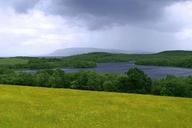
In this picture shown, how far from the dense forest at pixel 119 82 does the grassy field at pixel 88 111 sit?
46.2m

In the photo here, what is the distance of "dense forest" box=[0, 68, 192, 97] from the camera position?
7356 cm

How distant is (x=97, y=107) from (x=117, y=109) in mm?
1578

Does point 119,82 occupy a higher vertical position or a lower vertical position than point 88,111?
lower

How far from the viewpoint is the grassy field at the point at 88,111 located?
17.3 metres

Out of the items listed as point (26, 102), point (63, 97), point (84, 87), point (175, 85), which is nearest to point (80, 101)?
point (63, 97)

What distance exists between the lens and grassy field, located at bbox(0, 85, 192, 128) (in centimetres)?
1734

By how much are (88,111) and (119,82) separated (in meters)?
56.9

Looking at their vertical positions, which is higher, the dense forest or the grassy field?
the grassy field

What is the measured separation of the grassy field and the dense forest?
46.2m

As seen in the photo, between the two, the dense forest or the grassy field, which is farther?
the dense forest

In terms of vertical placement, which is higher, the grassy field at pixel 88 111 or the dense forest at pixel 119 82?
the grassy field at pixel 88 111

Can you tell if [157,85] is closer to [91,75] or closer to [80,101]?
[91,75]

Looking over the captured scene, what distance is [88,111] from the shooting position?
21.0 metres

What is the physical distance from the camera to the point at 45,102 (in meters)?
24.0
